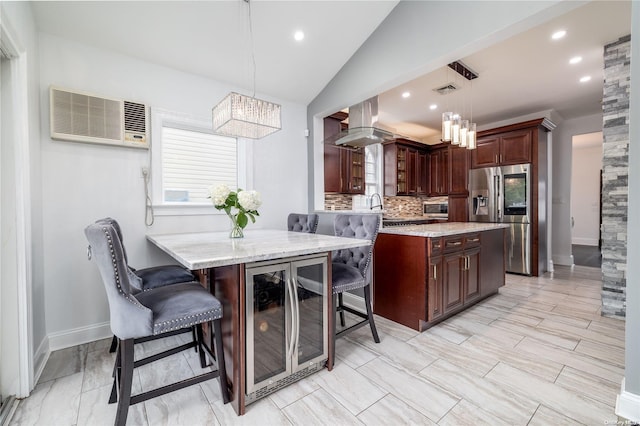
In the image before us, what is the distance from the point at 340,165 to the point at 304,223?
70.8 inches

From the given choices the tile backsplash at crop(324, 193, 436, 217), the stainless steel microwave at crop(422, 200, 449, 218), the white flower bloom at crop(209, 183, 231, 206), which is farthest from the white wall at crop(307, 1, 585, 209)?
the stainless steel microwave at crop(422, 200, 449, 218)

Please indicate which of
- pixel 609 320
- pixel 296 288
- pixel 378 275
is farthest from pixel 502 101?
pixel 296 288

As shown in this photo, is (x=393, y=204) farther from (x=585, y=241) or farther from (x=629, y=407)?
(x=585, y=241)

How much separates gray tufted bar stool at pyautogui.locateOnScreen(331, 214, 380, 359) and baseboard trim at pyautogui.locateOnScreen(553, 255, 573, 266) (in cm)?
528

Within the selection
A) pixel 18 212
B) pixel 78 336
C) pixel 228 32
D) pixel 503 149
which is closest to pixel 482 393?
pixel 18 212

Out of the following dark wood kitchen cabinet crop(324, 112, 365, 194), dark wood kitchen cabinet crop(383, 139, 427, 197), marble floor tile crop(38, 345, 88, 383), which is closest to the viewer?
marble floor tile crop(38, 345, 88, 383)

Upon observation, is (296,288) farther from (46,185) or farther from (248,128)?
(46,185)

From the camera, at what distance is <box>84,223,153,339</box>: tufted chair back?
1319 mm

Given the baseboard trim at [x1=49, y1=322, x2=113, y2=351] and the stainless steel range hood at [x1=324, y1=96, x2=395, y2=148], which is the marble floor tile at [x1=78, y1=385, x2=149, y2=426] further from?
the stainless steel range hood at [x1=324, y1=96, x2=395, y2=148]

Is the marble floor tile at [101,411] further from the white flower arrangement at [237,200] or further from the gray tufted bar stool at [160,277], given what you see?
the white flower arrangement at [237,200]

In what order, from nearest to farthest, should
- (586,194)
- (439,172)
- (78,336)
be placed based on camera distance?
(78,336) < (439,172) < (586,194)

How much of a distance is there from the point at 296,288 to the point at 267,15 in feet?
Answer: 8.34

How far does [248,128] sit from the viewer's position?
2.57 meters

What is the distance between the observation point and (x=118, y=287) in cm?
137
